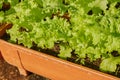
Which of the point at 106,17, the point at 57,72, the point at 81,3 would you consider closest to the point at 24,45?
the point at 57,72

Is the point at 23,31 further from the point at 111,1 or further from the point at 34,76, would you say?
the point at 111,1

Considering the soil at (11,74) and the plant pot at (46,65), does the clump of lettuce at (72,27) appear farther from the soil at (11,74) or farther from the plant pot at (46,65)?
the soil at (11,74)

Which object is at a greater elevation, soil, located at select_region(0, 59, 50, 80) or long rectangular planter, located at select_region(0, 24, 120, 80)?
long rectangular planter, located at select_region(0, 24, 120, 80)

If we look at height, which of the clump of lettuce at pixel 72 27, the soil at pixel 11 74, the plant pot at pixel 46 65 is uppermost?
the clump of lettuce at pixel 72 27

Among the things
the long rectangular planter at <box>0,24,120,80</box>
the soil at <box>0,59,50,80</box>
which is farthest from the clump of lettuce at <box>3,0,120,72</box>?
the soil at <box>0,59,50,80</box>

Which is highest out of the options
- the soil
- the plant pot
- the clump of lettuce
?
the clump of lettuce

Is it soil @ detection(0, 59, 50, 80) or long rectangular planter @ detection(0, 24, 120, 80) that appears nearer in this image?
long rectangular planter @ detection(0, 24, 120, 80)

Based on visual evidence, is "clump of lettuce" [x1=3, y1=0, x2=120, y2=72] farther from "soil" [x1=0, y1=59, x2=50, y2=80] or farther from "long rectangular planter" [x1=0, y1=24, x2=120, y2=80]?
"soil" [x1=0, y1=59, x2=50, y2=80]

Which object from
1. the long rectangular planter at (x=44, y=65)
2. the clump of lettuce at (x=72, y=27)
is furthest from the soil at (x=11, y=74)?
the clump of lettuce at (x=72, y=27)
